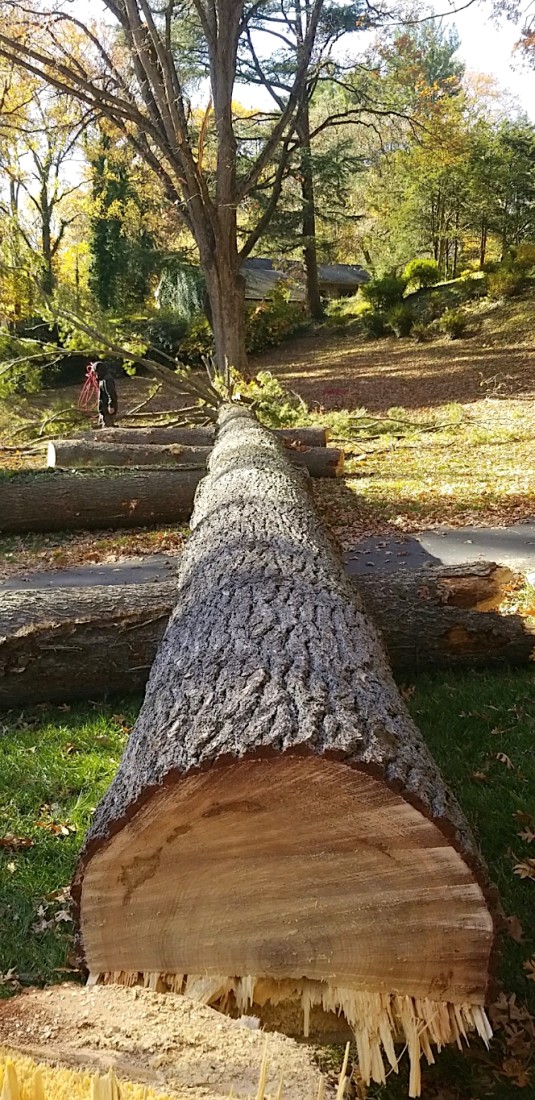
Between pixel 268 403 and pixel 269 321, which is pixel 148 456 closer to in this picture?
pixel 268 403

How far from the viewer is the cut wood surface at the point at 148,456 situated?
1052 centimetres

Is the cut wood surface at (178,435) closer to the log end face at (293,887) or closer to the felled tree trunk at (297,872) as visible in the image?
the felled tree trunk at (297,872)

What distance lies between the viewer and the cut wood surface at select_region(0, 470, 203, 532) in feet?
28.8

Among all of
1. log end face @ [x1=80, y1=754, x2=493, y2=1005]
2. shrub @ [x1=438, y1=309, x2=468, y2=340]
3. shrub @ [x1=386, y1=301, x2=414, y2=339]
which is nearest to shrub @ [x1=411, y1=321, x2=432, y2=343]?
shrub @ [x1=386, y1=301, x2=414, y2=339]

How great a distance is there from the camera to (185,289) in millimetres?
26953

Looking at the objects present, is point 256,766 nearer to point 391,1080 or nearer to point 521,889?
point 391,1080

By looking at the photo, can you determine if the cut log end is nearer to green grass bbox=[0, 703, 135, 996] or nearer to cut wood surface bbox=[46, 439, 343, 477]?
green grass bbox=[0, 703, 135, 996]

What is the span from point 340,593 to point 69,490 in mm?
6432

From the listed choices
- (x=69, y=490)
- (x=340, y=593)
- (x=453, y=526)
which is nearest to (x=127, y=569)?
(x=69, y=490)

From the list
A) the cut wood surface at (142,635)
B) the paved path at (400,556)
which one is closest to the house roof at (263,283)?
the paved path at (400,556)

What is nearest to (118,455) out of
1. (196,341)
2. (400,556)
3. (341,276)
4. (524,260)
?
(400,556)

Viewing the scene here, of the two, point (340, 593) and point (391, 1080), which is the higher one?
point (340, 593)

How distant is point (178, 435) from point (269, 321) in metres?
16.5

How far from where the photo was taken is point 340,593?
125 inches
